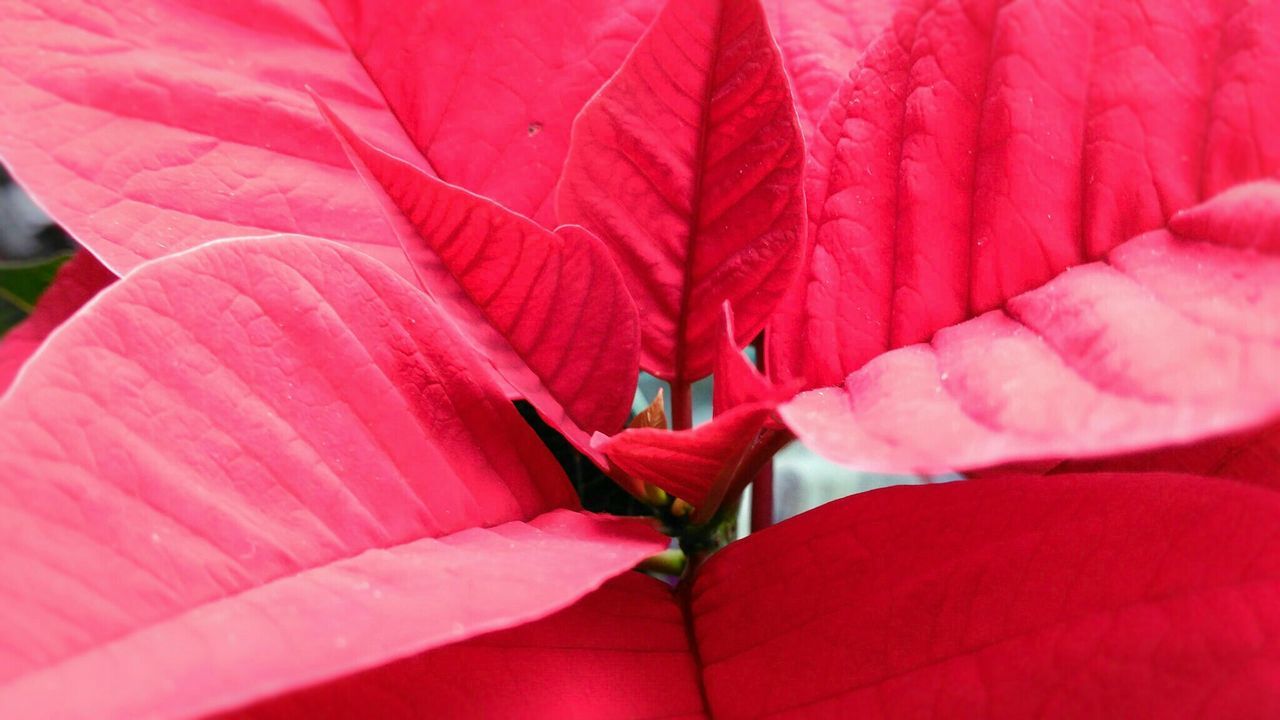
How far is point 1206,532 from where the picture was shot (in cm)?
27

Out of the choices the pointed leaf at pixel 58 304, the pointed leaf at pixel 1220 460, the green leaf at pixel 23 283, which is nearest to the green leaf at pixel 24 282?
the green leaf at pixel 23 283

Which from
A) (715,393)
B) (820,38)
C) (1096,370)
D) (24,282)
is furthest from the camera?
(24,282)

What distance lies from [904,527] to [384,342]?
0.17m

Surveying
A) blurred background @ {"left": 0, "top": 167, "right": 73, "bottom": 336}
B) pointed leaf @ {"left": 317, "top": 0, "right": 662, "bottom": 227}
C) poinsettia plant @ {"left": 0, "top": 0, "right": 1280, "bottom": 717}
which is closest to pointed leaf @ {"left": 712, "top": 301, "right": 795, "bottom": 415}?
poinsettia plant @ {"left": 0, "top": 0, "right": 1280, "bottom": 717}

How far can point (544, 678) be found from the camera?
0.94 ft

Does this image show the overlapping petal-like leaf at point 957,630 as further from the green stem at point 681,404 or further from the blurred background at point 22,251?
the blurred background at point 22,251

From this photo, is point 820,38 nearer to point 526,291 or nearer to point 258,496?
point 526,291

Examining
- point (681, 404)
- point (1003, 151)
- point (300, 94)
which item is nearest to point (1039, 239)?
point (1003, 151)

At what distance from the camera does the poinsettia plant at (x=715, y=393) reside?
0.68 feet

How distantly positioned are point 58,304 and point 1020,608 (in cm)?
39

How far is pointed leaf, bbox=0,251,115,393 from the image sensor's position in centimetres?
40

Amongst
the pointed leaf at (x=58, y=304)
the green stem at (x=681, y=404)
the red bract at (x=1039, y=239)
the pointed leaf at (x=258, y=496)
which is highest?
the red bract at (x=1039, y=239)

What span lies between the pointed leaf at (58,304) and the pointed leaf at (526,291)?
7.9 inches

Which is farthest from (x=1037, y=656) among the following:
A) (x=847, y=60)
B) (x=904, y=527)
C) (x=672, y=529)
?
(x=847, y=60)
